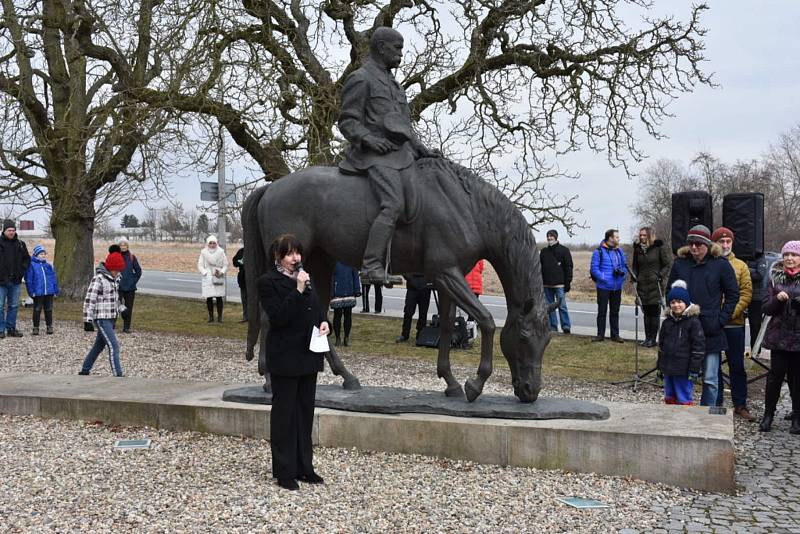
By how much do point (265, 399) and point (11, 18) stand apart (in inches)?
502

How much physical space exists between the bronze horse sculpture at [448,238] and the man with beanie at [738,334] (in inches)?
104

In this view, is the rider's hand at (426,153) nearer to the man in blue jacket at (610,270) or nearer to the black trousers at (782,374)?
the black trousers at (782,374)

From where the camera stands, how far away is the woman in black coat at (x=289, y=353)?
16.0 feet

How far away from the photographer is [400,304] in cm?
2088

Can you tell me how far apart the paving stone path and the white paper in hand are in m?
2.14

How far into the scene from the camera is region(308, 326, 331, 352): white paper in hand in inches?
195

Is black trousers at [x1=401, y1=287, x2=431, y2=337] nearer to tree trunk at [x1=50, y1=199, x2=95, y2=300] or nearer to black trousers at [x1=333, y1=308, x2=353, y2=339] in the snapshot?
black trousers at [x1=333, y1=308, x2=353, y2=339]

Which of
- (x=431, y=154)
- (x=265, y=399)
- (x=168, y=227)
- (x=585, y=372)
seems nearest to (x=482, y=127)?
(x=585, y=372)

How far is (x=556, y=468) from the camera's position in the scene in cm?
553

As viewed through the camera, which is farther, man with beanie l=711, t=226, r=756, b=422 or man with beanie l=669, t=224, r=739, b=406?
man with beanie l=711, t=226, r=756, b=422

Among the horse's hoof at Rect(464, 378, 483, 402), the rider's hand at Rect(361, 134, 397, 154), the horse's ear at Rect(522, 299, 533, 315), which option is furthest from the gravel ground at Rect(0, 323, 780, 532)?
the rider's hand at Rect(361, 134, 397, 154)

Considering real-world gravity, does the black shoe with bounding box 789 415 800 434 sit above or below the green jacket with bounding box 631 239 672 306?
below

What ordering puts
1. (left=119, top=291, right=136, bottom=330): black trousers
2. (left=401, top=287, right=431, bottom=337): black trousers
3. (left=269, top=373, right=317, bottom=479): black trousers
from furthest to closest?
1. (left=119, top=291, right=136, bottom=330): black trousers
2. (left=401, top=287, right=431, bottom=337): black trousers
3. (left=269, top=373, right=317, bottom=479): black trousers

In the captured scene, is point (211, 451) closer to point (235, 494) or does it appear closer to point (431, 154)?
point (235, 494)
